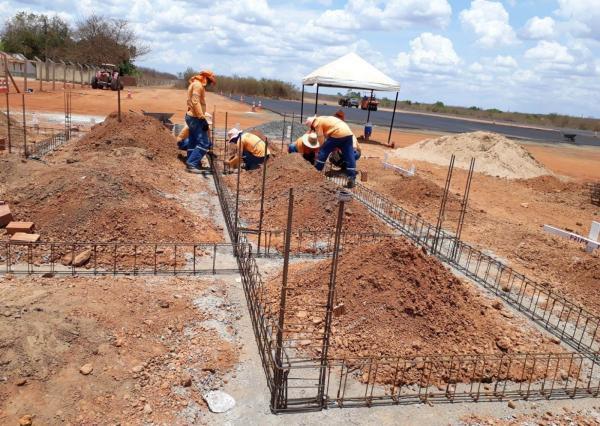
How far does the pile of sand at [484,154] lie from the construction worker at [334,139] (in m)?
8.01

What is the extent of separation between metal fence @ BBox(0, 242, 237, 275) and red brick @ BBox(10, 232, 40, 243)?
0.32ft

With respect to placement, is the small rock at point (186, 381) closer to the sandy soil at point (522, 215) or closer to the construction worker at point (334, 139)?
the sandy soil at point (522, 215)

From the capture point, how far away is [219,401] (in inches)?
187

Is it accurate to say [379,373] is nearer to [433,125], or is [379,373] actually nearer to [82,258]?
[82,258]

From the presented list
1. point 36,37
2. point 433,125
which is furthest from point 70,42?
point 433,125

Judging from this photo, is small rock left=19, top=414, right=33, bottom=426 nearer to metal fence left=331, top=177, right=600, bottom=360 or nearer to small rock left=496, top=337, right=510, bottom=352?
small rock left=496, top=337, right=510, bottom=352

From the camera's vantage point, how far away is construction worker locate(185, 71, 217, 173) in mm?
13492

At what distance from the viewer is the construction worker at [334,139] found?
13883 millimetres

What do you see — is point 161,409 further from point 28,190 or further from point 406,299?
point 28,190

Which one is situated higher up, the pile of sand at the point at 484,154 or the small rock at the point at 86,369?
the pile of sand at the point at 484,154

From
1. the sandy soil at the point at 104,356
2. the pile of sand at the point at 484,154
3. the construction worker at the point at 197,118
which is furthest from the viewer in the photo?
the pile of sand at the point at 484,154

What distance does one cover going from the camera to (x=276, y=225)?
9758 millimetres

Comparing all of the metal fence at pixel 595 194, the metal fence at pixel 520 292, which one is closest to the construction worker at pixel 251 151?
the metal fence at pixel 520 292

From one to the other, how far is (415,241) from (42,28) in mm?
68829
